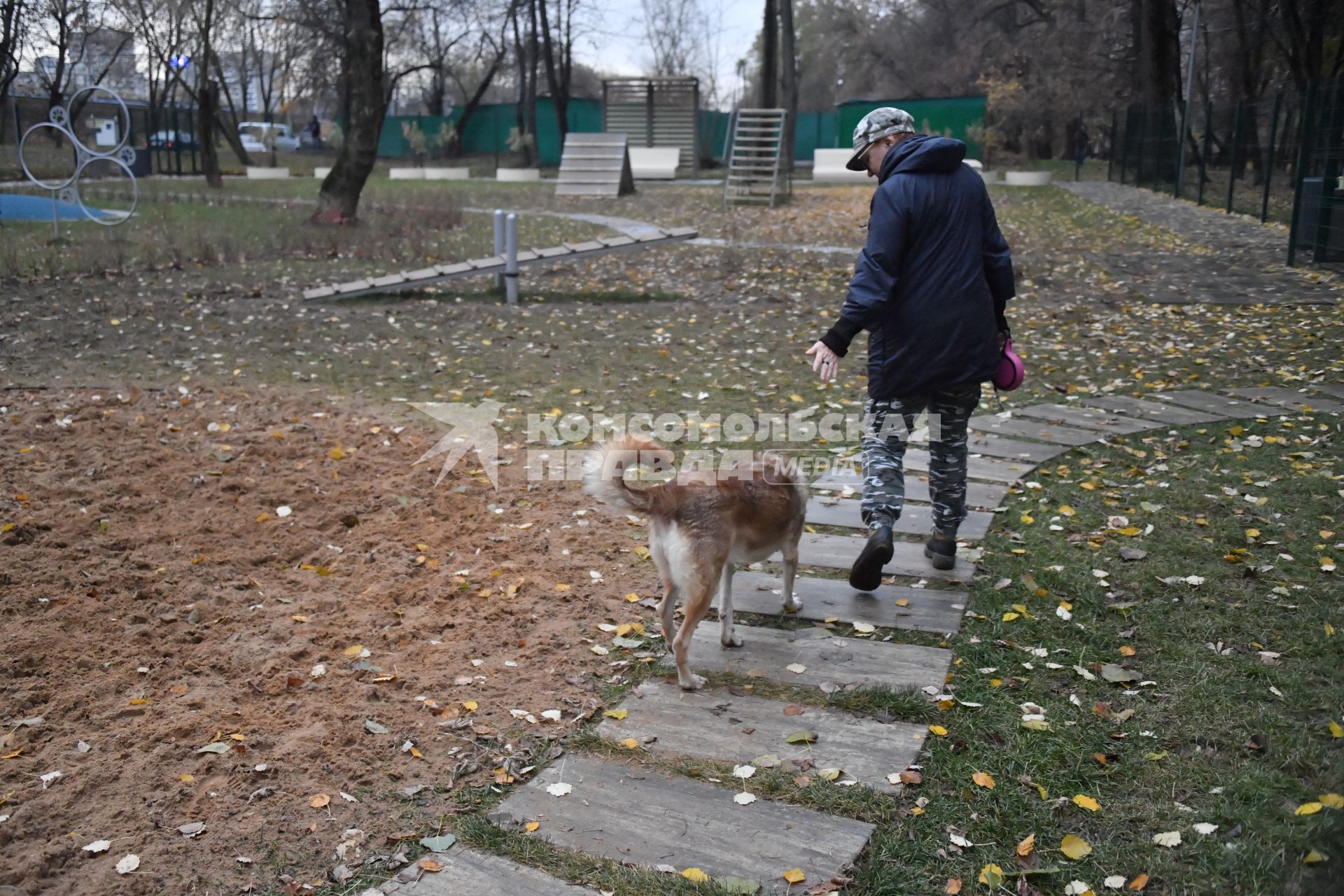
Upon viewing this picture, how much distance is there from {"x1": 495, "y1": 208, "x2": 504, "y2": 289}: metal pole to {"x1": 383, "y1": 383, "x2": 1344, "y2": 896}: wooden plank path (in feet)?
24.8

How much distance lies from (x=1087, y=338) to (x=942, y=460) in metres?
5.96

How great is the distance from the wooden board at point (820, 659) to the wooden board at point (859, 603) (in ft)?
0.54

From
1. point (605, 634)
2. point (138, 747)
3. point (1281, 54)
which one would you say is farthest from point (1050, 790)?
point (1281, 54)

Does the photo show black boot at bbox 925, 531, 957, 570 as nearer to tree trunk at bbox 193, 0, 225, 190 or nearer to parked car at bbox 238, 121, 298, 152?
tree trunk at bbox 193, 0, 225, 190

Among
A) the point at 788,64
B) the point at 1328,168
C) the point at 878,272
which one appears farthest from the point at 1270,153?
the point at 878,272

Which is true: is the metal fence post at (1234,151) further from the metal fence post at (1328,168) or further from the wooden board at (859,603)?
the wooden board at (859,603)

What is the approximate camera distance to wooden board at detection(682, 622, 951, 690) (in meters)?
3.92

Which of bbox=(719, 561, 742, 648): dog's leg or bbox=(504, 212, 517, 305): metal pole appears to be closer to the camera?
bbox=(719, 561, 742, 648): dog's leg

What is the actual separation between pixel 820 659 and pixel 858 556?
0.99 m

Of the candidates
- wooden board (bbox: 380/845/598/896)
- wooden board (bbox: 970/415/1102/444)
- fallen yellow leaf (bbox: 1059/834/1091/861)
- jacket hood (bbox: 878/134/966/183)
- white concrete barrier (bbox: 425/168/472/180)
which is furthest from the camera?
white concrete barrier (bbox: 425/168/472/180)

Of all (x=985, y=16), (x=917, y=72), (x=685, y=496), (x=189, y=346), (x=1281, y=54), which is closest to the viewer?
(x=685, y=496)

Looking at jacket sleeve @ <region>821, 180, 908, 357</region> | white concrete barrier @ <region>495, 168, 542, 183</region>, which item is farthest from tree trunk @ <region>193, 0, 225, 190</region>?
jacket sleeve @ <region>821, 180, 908, 357</region>

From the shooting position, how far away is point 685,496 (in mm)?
3779

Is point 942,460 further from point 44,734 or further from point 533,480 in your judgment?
point 44,734
